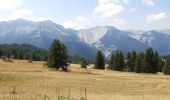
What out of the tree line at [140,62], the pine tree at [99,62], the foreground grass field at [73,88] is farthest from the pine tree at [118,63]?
the foreground grass field at [73,88]

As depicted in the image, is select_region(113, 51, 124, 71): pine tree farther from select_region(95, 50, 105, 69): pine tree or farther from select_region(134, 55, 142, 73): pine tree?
select_region(134, 55, 142, 73): pine tree

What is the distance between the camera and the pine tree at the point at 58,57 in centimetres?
8250

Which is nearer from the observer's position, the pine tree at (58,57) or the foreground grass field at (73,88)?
the foreground grass field at (73,88)

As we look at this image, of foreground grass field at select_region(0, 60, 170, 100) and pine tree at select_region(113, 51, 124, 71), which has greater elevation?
pine tree at select_region(113, 51, 124, 71)

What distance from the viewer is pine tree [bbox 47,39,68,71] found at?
271 ft

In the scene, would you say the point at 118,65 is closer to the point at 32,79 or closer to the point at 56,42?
the point at 56,42

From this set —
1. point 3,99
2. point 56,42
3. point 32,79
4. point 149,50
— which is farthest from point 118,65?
point 3,99

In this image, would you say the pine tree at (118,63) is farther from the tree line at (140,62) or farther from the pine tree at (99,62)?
the pine tree at (99,62)

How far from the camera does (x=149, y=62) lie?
110 m

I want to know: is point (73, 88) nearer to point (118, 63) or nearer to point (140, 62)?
point (140, 62)

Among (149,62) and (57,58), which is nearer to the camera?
(57,58)

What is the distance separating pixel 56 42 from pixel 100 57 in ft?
137

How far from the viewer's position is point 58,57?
272 feet

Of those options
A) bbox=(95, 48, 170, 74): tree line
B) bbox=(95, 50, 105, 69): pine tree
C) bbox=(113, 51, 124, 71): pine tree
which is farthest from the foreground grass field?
bbox=(95, 50, 105, 69): pine tree
